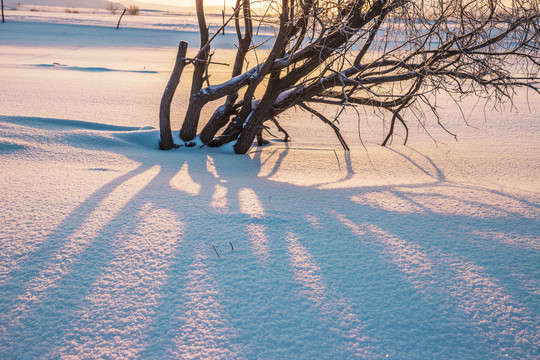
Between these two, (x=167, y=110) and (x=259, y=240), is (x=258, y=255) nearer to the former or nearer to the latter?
(x=259, y=240)

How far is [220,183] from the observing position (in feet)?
8.54

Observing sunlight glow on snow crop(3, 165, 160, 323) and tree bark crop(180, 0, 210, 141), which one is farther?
tree bark crop(180, 0, 210, 141)

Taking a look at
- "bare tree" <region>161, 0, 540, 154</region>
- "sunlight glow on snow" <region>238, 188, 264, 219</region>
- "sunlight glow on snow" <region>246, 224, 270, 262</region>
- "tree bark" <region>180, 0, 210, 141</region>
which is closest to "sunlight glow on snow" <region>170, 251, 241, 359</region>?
"sunlight glow on snow" <region>246, 224, 270, 262</region>

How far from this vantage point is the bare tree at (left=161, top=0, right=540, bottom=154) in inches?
102

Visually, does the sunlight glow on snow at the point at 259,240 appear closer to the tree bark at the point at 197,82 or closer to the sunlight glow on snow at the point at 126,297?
the sunlight glow on snow at the point at 126,297

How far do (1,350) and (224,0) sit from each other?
3071mm

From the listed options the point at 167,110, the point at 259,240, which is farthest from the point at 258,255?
the point at 167,110

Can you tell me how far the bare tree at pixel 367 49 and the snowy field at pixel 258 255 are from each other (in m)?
0.54

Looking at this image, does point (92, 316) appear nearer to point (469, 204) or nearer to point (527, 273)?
point (527, 273)

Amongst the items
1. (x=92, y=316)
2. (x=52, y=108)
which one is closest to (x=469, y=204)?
(x=92, y=316)

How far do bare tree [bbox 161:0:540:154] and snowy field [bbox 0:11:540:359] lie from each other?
1.79ft

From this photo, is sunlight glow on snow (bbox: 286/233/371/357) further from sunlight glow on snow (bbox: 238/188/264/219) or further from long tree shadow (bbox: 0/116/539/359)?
sunlight glow on snow (bbox: 238/188/264/219)

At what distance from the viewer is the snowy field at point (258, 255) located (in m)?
1.14

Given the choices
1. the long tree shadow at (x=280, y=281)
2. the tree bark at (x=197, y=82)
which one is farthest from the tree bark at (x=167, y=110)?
the long tree shadow at (x=280, y=281)
